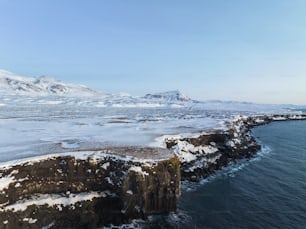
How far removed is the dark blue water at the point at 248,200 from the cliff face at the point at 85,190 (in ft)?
7.56

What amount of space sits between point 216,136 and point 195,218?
22.0m

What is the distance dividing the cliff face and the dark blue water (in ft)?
7.56

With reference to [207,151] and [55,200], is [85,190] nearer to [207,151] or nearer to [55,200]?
[55,200]

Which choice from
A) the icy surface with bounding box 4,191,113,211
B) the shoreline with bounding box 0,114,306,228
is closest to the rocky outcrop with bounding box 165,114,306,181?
the shoreline with bounding box 0,114,306,228

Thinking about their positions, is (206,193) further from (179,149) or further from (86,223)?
(86,223)

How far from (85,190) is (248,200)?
16.5 meters

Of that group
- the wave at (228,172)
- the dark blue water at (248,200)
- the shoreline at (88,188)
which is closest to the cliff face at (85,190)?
the shoreline at (88,188)

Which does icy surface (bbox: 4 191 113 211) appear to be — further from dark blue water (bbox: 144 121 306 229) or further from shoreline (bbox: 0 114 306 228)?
dark blue water (bbox: 144 121 306 229)

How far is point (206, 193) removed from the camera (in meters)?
28.8

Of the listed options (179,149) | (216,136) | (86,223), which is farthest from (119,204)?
(216,136)

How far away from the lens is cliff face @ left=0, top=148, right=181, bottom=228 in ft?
65.2

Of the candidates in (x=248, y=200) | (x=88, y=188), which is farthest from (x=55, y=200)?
(x=248, y=200)

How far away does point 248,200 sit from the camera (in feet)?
89.4

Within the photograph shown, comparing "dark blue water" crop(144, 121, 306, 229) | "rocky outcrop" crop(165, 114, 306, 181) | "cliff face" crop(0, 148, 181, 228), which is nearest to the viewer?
"cliff face" crop(0, 148, 181, 228)
